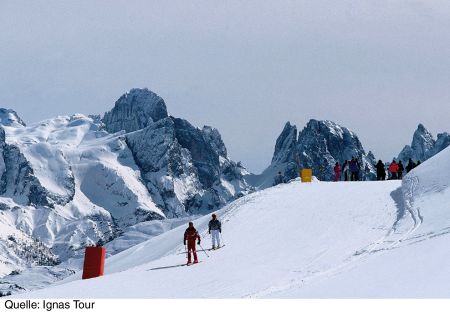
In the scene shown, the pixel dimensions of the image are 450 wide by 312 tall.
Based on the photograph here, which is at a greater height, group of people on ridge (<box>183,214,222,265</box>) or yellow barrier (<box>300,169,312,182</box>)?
yellow barrier (<box>300,169,312,182</box>)

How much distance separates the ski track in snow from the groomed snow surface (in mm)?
56

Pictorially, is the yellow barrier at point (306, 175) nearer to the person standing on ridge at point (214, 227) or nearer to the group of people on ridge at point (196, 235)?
the group of people on ridge at point (196, 235)

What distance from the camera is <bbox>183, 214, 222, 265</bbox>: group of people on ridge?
24.5 m

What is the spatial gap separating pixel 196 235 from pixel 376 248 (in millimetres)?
6096

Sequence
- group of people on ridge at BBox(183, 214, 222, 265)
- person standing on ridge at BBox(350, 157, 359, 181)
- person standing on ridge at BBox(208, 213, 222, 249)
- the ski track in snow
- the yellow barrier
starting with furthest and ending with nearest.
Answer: the yellow barrier
person standing on ridge at BBox(350, 157, 359, 181)
person standing on ridge at BBox(208, 213, 222, 249)
group of people on ridge at BBox(183, 214, 222, 265)
the ski track in snow

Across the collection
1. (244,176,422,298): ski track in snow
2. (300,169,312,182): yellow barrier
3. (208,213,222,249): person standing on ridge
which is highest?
(300,169,312,182): yellow barrier

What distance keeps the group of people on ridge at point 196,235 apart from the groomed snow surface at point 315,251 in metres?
0.49

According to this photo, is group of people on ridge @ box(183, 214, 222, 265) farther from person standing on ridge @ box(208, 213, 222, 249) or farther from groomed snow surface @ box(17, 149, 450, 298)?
groomed snow surface @ box(17, 149, 450, 298)

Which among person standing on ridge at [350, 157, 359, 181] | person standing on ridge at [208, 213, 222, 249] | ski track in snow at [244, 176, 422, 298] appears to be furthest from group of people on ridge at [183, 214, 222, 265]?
person standing on ridge at [350, 157, 359, 181]

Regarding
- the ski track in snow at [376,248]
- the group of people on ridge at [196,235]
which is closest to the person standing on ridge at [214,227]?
the group of people on ridge at [196,235]

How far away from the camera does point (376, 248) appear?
22281 mm
